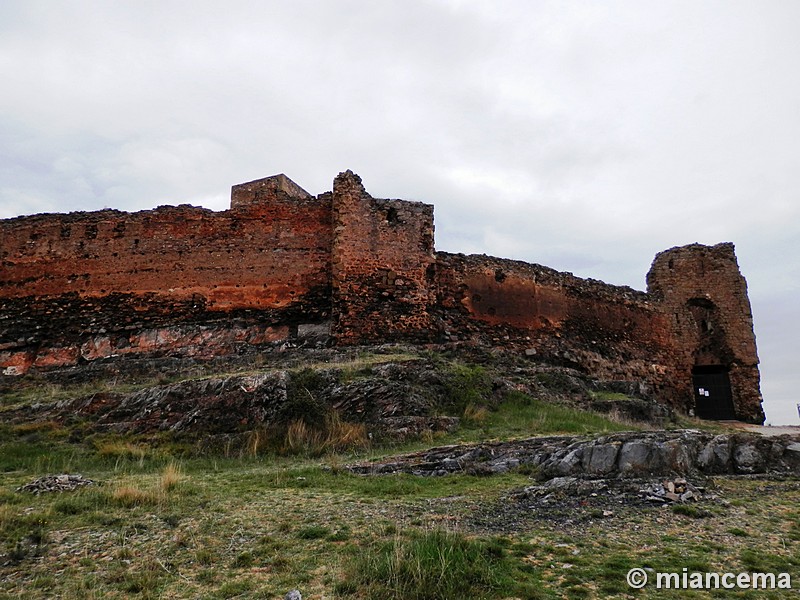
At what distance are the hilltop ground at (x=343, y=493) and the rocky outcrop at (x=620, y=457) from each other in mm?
63

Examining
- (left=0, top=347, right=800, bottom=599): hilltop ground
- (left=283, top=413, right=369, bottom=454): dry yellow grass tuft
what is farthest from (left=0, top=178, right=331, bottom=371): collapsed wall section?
(left=283, top=413, right=369, bottom=454): dry yellow grass tuft

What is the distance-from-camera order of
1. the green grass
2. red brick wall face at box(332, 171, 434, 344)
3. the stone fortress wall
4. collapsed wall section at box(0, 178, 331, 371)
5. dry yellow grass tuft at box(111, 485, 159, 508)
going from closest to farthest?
1. the green grass
2. dry yellow grass tuft at box(111, 485, 159, 508)
3. red brick wall face at box(332, 171, 434, 344)
4. the stone fortress wall
5. collapsed wall section at box(0, 178, 331, 371)

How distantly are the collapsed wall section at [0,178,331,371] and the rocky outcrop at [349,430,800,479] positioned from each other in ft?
25.4

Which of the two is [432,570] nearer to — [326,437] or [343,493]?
[343,493]

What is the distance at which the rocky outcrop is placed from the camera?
26.0ft

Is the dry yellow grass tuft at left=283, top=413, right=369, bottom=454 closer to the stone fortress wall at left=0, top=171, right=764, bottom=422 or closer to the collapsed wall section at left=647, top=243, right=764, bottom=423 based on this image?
the stone fortress wall at left=0, top=171, right=764, bottom=422

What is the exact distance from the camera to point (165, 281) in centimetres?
1698

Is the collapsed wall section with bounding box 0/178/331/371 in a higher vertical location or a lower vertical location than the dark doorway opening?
higher

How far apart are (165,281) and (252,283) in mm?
2355

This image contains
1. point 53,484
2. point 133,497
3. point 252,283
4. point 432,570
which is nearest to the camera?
point 432,570

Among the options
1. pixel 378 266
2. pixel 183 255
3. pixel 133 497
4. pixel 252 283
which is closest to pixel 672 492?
pixel 133 497

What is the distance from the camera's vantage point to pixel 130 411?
480 inches

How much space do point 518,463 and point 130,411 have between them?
7466mm

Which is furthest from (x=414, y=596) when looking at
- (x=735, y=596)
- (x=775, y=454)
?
(x=775, y=454)
